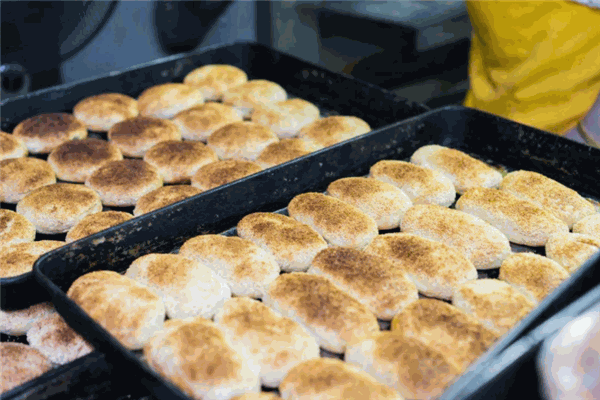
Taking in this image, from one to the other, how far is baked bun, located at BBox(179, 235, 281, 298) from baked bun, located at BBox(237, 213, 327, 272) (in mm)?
32

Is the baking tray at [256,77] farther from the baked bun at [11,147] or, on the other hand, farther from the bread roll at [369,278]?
the bread roll at [369,278]

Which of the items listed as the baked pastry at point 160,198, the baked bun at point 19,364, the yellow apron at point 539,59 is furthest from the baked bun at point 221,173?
the yellow apron at point 539,59

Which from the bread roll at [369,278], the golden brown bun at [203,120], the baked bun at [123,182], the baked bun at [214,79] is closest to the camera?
the bread roll at [369,278]

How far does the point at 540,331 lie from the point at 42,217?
4.26 ft

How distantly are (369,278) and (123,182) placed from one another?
0.86 metres

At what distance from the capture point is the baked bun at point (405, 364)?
0.99m

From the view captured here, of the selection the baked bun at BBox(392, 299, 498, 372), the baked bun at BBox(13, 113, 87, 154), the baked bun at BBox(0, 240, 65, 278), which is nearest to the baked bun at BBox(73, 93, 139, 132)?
the baked bun at BBox(13, 113, 87, 154)

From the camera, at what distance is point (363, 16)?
10.3ft

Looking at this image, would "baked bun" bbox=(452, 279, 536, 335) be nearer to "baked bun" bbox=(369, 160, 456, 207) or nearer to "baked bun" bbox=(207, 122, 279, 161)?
"baked bun" bbox=(369, 160, 456, 207)

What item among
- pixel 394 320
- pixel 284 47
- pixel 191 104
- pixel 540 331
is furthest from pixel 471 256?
pixel 284 47

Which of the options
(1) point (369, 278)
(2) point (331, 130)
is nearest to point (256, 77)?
(2) point (331, 130)

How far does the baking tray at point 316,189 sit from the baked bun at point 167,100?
31.7 inches

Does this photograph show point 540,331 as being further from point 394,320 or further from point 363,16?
point 363,16

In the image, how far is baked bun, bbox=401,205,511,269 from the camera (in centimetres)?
141
